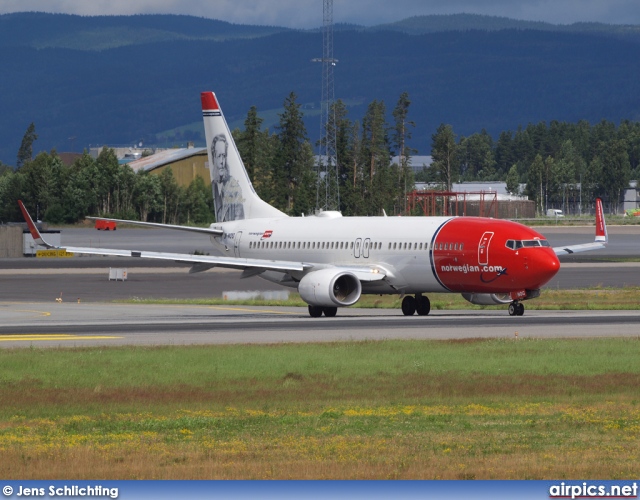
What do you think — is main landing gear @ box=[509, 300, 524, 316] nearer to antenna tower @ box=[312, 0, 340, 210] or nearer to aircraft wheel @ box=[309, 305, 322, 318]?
aircraft wheel @ box=[309, 305, 322, 318]

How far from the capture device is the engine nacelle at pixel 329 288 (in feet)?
169

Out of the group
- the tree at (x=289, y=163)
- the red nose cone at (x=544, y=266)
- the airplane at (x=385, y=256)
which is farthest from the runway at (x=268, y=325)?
the tree at (x=289, y=163)

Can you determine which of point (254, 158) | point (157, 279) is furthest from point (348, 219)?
point (254, 158)

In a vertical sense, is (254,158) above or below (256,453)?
above

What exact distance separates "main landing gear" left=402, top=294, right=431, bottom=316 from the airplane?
0.14 feet

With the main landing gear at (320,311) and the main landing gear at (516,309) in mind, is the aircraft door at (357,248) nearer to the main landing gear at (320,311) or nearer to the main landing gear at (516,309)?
the main landing gear at (320,311)

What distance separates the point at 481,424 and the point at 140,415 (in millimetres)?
6751

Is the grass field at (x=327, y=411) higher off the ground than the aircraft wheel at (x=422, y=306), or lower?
lower

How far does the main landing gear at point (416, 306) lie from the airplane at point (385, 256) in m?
0.04

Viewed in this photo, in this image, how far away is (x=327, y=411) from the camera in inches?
983

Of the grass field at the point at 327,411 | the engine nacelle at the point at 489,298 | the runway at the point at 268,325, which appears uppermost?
the engine nacelle at the point at 489,298

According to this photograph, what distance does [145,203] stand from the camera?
19975 cm

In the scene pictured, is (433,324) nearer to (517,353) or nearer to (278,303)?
(517,353)

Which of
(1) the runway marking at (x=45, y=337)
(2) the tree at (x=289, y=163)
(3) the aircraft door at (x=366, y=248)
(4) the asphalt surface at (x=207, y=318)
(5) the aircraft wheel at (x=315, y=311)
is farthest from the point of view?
(2) the tree at (x=289, y=163)
